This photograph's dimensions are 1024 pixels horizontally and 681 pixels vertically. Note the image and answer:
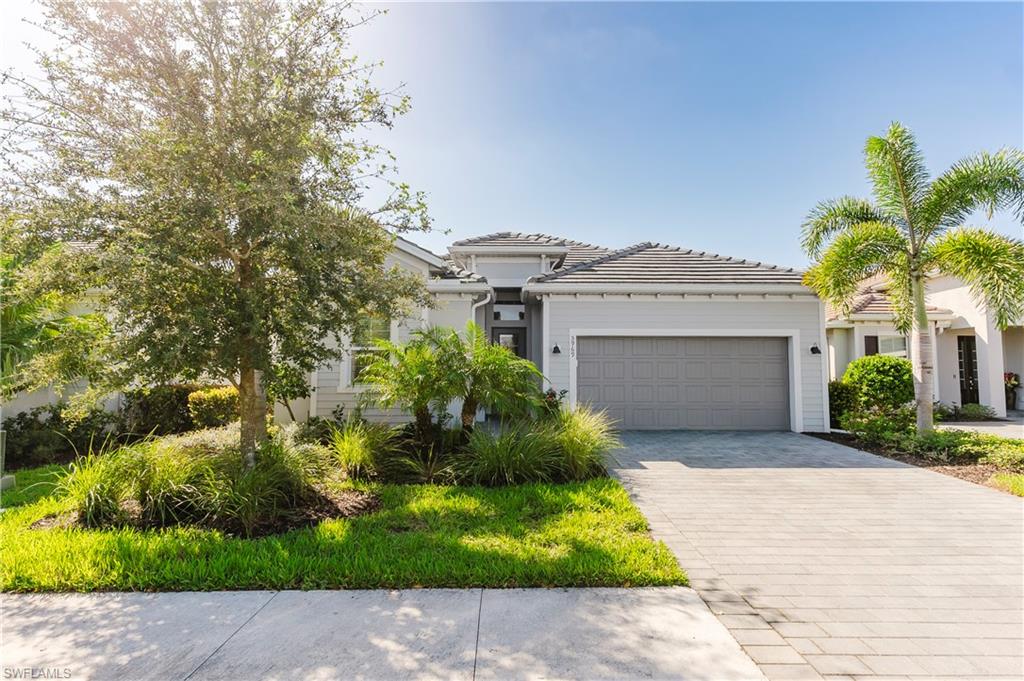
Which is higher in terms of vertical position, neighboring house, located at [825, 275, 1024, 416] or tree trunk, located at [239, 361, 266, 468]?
neighboring house, located at [825, 275, 1024, 416]

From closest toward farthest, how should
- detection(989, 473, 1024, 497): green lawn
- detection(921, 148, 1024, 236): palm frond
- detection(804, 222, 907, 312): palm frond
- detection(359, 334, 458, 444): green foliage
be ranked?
detection(989, 473, 1024, 497): green lawn, detection(359, 334, 458, 444): green foliage, detection(921, 148, 1024, 236): palm frond, detection(804, 222, 907, 312): palm frond

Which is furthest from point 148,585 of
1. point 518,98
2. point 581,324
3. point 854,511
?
point 518,98

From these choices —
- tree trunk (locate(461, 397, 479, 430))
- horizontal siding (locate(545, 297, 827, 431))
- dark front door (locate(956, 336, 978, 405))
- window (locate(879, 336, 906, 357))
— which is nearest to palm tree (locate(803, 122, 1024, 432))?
horizontal siding (locate(545, 297, 827, 431))

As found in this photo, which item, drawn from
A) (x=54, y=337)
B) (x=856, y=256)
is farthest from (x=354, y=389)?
(x=856, y=256)

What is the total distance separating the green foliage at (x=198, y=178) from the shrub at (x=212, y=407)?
5171 millimetres

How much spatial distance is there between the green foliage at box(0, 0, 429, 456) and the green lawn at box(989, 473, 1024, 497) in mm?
8867

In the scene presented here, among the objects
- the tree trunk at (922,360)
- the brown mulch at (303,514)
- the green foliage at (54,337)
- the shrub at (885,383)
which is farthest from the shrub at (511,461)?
the shrub at (885,383)

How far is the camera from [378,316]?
5.79m

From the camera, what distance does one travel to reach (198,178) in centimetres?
457

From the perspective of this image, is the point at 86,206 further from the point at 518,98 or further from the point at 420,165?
the point at 518,98

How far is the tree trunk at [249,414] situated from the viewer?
5379mm

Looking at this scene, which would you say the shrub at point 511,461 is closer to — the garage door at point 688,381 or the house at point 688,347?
the house at point 688,347

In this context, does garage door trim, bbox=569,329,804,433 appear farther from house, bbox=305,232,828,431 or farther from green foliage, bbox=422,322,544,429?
green foliage, bbox=422,322,544,429

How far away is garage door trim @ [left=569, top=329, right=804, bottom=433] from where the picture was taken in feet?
34.4
